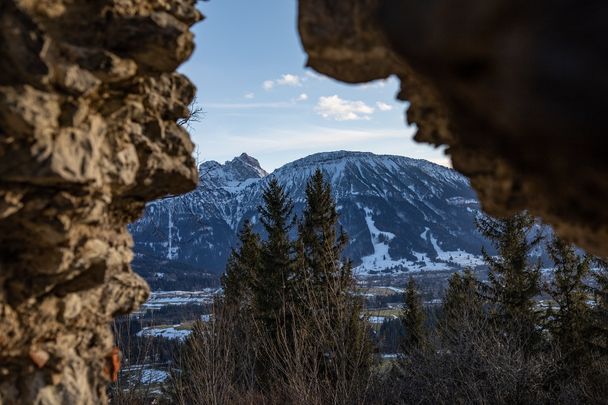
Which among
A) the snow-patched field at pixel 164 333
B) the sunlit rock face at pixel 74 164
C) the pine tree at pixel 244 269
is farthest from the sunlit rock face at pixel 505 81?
the pine tree at pixel 244 269

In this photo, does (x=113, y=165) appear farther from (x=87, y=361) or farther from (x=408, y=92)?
(x=408, y=92)

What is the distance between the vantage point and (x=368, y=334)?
24.0 m

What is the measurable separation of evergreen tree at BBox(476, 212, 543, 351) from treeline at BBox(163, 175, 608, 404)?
53 mm

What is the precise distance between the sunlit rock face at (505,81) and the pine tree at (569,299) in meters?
20.1

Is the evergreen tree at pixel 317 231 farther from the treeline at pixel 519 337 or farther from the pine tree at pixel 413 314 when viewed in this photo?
the pine tree at pixel 413 314

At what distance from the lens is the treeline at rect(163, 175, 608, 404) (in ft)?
48.0

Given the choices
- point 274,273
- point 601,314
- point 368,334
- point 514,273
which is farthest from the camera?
point 274,273

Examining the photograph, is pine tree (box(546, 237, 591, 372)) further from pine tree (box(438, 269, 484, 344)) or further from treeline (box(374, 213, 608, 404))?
pine tree (box(438, 269, 484, 344))

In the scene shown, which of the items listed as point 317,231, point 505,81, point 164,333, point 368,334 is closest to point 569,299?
point 368,334

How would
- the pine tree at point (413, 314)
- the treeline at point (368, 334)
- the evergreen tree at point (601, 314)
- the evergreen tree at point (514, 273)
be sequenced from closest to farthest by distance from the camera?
1. the treeline at point (368, 334)
2. the evergreen tree at point (601, 314)
3. the evergreen tree at point (514, 273)
4. the pine tree at point (413, 314)

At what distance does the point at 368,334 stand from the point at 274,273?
18.0 feet

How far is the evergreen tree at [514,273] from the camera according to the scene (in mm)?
21750

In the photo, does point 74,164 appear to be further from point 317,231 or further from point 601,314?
point 317,231

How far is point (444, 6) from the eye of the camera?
2379 millimetres
